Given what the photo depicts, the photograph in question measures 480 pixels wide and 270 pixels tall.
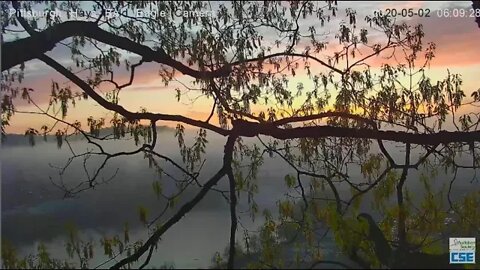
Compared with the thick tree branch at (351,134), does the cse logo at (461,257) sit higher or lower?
lower

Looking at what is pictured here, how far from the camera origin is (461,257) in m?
2.97

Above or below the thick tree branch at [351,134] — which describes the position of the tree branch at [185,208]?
below

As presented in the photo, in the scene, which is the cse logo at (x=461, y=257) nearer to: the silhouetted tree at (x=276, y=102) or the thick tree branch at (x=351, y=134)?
the silhouetted tree at (x=276, y=102)

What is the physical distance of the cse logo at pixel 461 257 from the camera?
2.96 meters

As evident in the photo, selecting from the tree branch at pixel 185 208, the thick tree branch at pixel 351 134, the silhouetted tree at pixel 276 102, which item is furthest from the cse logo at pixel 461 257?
the tree branch at pixel 185 208

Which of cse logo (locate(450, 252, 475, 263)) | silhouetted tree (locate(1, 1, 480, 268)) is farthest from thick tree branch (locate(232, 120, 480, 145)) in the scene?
cse logo (locate(450, 252, 475, 263))

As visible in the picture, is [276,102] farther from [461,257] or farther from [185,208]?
[461,257]

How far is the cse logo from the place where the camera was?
2.96 metres

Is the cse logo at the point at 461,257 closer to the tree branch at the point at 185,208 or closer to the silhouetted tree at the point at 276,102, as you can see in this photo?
the silhouetted tree at the point at 276,102

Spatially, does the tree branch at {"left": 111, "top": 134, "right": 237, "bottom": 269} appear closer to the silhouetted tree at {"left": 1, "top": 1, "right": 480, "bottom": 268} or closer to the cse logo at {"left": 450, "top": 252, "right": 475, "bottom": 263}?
the silhouetted tree at {"left": 1, "top": 1, "right": 480, "bottom": 268}

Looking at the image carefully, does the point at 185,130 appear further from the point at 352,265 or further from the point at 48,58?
the point at 352,265

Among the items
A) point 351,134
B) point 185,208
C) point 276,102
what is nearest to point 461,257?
point 351,134

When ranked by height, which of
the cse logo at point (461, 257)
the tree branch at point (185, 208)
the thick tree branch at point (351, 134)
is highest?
the thick tree branch at point (351, 134)

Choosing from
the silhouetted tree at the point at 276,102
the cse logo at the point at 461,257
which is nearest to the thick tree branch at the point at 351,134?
the silhouetted tree at the point at 276,102
